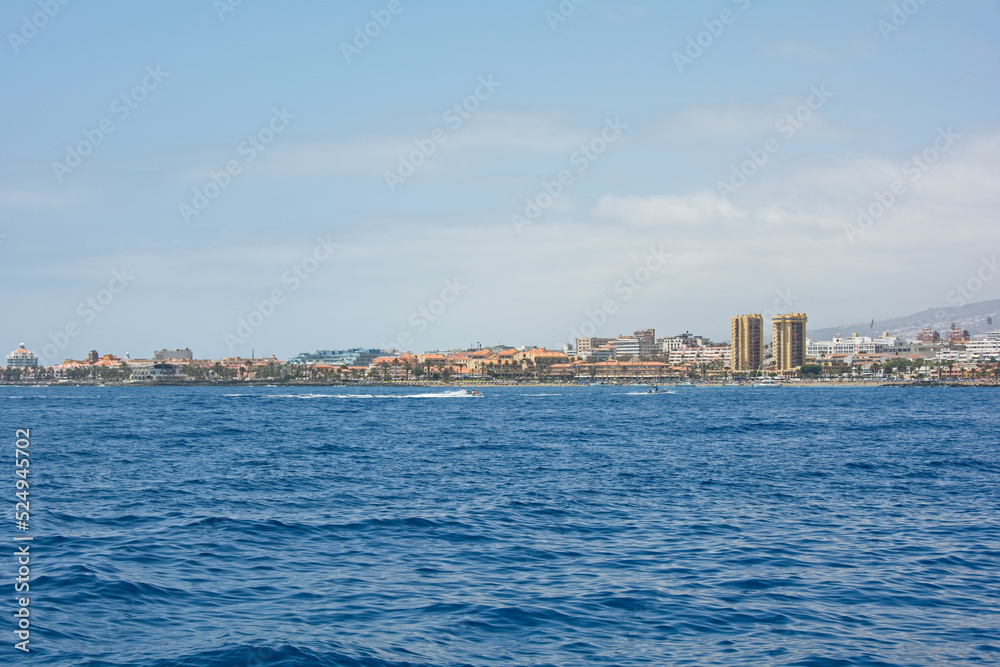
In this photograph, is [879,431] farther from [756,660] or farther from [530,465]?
[756,660]

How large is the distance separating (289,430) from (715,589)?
152ft

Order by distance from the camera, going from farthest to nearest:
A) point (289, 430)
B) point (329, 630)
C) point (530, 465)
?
point (289, 430) → point (530, 465) → point (329, 630)

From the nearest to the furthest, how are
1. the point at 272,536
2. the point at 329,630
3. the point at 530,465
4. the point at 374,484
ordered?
1. the point at 329,630
2. the point at 272,536
3. the point at 374,484
4. the point at 530,465

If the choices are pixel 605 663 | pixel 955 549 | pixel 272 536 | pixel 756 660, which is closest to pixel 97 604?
pixel 272 536

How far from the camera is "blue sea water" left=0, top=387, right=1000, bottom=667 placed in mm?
11734

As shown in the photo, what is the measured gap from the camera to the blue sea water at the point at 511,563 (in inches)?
462

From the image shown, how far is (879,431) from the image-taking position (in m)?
53.9

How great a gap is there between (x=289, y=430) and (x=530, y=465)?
28.1m

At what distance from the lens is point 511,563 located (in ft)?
53.5

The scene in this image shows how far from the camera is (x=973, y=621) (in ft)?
42.2

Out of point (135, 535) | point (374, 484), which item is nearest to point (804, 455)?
point (374, 484)

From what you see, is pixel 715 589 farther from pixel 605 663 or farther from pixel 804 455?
pixel 804 455

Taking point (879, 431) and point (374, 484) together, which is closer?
point (374, 484)

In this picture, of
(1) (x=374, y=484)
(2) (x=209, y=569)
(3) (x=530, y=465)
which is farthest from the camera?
(3) (x=530, y=465)
